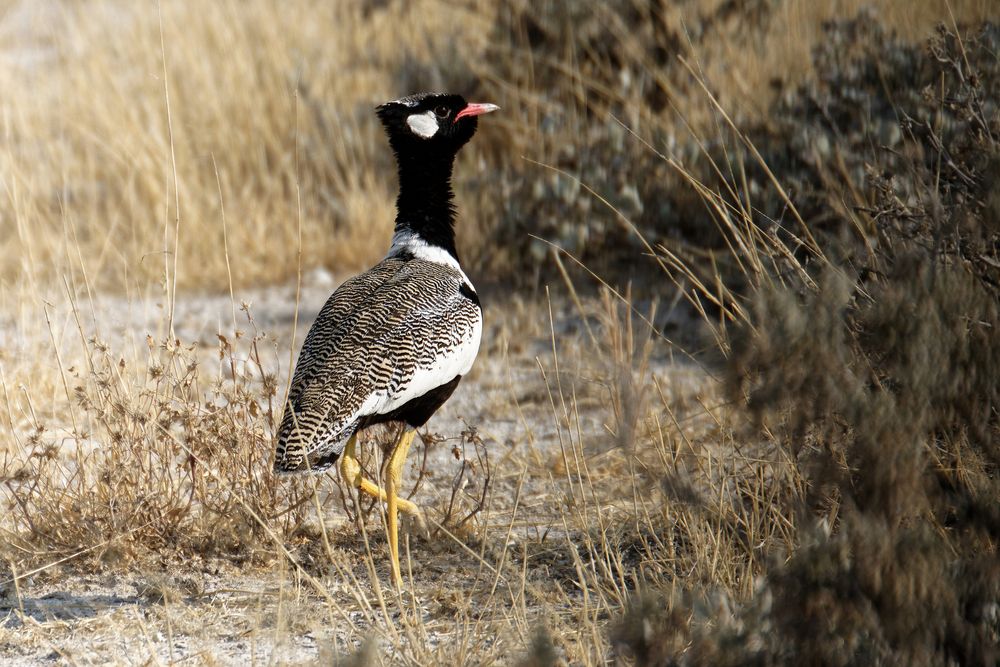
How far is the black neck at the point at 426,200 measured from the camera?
3947 millimetres

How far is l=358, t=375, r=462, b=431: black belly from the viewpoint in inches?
136

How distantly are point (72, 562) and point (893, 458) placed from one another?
2.45 meters

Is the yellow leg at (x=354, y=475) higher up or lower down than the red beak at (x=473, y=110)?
lower down

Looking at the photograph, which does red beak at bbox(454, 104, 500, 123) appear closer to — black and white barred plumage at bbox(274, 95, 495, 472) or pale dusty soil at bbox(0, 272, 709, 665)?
black and white barred plumage at bbox(274, 95, 495, 472)

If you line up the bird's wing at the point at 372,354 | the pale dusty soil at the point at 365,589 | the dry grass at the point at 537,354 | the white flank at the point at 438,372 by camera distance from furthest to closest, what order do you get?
the white flank at the point at 438,372 < the bird's wing at the point at 372,354 < the pale dusty soil at the point at 365,589 < the dry grass at the point at 537,354

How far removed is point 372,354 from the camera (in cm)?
340

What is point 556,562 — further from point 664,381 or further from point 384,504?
point 664,381

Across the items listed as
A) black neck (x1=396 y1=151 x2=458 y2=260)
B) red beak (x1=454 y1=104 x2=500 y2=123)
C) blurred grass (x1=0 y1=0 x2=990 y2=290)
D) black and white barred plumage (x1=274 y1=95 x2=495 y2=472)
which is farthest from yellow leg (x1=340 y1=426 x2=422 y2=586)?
blurred grass (x1=0 y1=0 x2=990 y2=290)

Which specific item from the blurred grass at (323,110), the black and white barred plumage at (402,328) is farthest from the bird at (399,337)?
the blurred grass at (323,110)

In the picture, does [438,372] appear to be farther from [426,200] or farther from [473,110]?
[473,110]

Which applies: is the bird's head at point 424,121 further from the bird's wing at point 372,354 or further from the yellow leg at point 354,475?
the yellow leg at point 354,475

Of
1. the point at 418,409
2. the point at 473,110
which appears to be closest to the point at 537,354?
the point at 473,110

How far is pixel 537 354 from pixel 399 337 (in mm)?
2208

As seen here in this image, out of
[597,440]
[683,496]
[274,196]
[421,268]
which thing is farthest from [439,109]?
[274,196]
